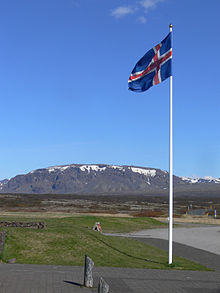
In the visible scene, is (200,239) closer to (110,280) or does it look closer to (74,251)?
(74,251)

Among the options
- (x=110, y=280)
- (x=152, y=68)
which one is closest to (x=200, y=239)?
(x=152, y=68)

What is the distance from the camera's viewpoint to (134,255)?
78.2 feet

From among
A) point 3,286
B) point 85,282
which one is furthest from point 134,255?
point 3,286

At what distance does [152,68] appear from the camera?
20750 mm

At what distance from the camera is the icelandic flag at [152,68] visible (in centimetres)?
2014

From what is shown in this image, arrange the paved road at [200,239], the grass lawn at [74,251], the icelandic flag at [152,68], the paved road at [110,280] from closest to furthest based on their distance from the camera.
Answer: the paved road at [110,280] < the icelandic flag at [152,68] < the grass lawn at [74,251] < the paved road at [200,239]

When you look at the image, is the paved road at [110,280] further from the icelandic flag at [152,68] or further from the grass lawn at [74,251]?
the icelandic flag at [152,68]

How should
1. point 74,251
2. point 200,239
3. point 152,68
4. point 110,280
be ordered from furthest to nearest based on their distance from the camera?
point 200,239 → point 74,251 → point 152,68 → point 110,280

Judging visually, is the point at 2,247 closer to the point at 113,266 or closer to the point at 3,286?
the point at 113,266

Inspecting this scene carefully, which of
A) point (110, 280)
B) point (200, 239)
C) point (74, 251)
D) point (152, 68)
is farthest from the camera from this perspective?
point (200, 239)

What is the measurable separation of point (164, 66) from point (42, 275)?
445 inches

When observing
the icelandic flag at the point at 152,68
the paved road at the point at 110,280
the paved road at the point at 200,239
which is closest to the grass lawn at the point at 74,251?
the paved road at the point at 110,280

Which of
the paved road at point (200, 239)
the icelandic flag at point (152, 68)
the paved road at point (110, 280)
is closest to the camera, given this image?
the paved road at point (110, 280)

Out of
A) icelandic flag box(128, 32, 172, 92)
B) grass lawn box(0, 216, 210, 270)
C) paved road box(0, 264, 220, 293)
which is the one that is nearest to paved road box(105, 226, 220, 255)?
grass lawn box(0, 216, 210, 270)
